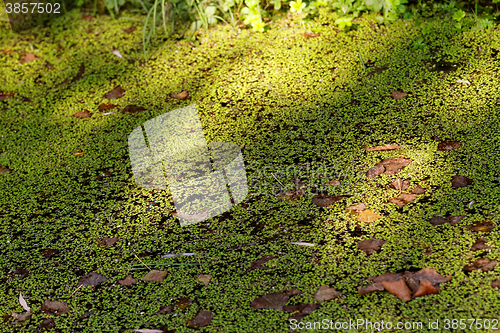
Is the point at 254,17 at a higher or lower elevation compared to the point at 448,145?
higher

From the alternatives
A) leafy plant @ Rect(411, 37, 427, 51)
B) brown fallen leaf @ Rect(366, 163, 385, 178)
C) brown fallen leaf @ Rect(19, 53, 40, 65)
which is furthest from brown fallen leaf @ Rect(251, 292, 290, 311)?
brown fallen leaf @ Rect(19, 53, 40, 65)

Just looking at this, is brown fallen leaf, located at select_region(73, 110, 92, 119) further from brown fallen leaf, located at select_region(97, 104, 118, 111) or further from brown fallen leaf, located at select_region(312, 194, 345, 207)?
brown fallen leaf, located at select_region(312, 194, 345, 207)

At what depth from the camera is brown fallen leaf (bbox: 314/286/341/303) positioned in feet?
4.52

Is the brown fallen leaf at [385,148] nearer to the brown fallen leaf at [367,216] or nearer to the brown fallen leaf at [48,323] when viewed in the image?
the brown fallen leaf at [367,216]

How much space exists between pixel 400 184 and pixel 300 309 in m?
0.63

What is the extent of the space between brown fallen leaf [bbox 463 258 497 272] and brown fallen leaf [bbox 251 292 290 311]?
20.7 inches

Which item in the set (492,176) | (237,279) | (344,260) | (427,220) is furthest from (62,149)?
(492,176)

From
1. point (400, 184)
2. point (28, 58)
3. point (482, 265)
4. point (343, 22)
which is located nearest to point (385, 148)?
point (400, 184)

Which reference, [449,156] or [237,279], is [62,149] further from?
[449,156]

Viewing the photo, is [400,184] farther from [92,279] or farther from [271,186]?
[92,279]

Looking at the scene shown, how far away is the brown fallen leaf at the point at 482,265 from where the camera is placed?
4.54ft

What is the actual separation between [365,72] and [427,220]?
36.8 inches

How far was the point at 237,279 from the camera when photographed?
1480 millimetres

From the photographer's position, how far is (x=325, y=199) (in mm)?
1722
